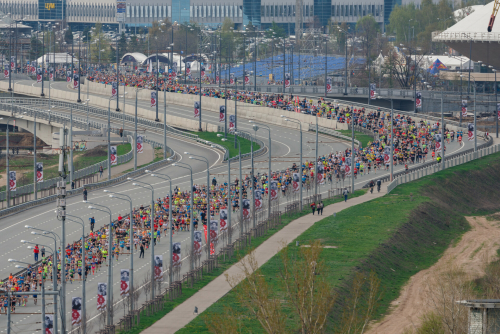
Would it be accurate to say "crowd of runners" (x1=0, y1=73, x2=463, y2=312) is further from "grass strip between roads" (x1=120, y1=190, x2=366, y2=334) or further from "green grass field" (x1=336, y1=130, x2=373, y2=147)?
"grass strip between roads" (x1=120, y1=190, x2=366, y2=334)

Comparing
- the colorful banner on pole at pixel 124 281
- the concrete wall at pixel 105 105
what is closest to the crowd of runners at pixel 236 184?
the colorful banner on pole at pixel 124 281

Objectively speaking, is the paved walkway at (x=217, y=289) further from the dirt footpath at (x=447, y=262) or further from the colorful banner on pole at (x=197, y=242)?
the dirt footpath at (x=447, y=262)

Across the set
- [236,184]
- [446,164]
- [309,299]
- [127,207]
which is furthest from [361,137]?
[309,299]

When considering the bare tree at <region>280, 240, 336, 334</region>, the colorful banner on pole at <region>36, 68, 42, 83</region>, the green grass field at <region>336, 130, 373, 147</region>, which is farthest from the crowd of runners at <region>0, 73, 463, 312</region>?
the colorful banner on pole at <region>36, 68, 42, 83</region>

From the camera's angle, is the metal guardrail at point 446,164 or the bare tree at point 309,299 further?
the metal guardrail at point 446,164

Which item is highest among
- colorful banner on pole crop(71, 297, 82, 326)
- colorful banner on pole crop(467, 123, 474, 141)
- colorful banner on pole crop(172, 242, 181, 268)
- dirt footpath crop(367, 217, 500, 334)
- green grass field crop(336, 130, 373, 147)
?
colorful banner on pole crop(467, 123, 474, 141)

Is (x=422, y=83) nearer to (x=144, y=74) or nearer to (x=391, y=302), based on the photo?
(x=144, y=74)
